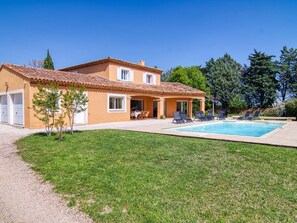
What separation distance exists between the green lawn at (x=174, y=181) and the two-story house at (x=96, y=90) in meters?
8.64

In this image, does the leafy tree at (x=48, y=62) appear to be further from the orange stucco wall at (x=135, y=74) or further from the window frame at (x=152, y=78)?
the window frame at (x=152, y=78)

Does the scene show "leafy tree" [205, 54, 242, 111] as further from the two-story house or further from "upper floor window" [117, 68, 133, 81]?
"upper floor window" [117, 68, 133, 81]

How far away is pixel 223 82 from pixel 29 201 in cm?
4238

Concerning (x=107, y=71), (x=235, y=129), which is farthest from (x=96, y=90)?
(x=235, y=129)

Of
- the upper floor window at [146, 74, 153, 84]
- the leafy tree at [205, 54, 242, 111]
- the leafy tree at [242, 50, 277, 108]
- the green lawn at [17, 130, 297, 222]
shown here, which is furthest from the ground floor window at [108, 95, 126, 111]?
the leafy tree at [242, 50, 277, 108]

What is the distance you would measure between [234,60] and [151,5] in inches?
1459

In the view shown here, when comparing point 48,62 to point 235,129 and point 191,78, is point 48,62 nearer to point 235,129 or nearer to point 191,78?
point 191,78

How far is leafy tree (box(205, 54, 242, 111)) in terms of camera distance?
135 feet

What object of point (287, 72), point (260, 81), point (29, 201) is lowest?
point (29, 201)

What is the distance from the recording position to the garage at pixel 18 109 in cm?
1641

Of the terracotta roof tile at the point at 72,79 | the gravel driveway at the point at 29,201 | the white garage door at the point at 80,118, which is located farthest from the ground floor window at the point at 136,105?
the gravel driveway at the point at 29,201

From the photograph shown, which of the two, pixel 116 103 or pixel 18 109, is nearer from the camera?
pixel 18 109

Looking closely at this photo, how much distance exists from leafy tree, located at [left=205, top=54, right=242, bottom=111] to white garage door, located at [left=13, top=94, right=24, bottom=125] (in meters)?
33.0

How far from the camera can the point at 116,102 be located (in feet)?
71.7
